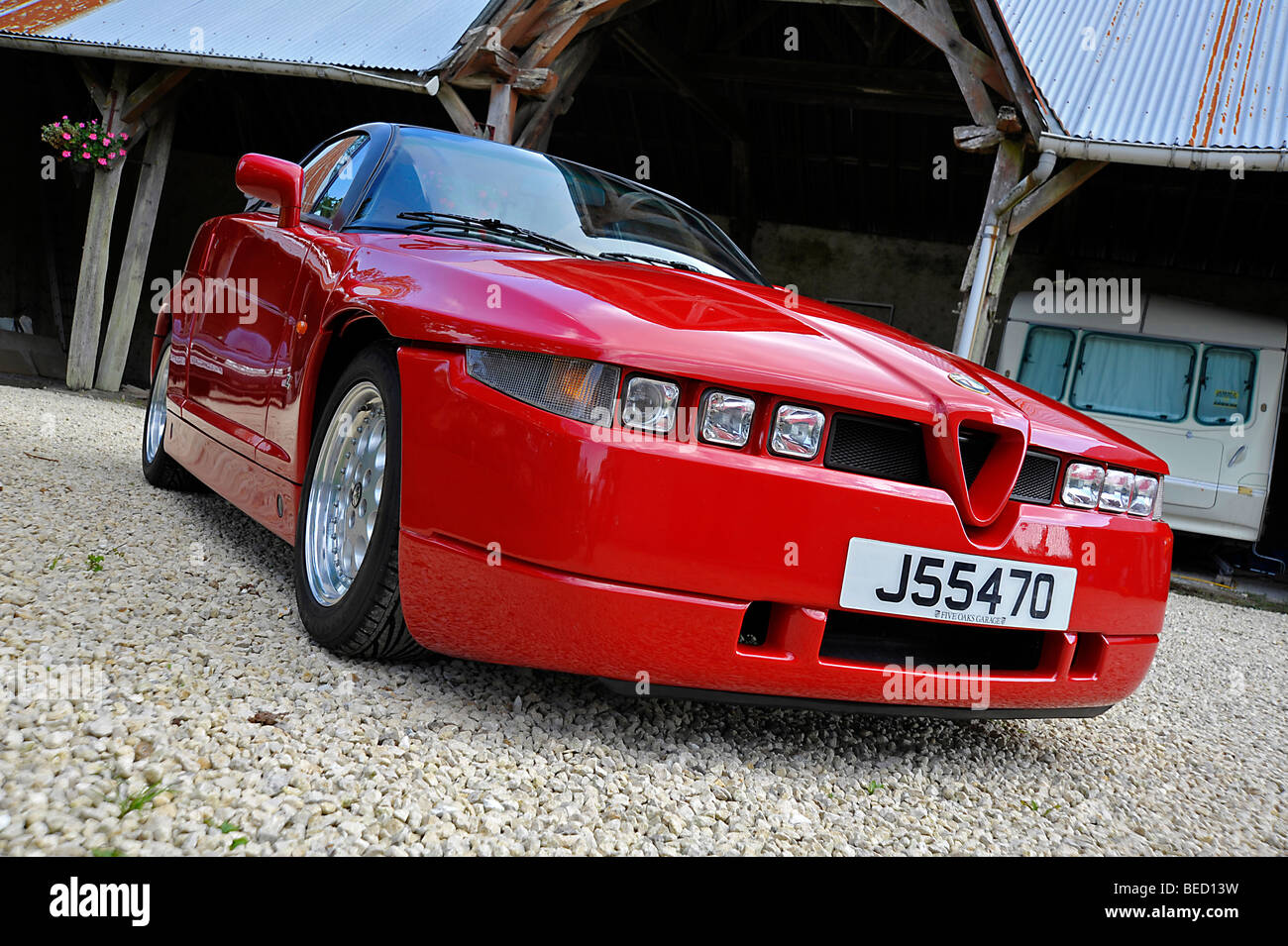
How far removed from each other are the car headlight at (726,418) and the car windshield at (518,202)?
1.01 meters

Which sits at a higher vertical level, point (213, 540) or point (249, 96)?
point (249, 96)

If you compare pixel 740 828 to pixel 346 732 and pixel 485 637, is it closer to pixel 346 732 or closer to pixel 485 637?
pixel 485 637

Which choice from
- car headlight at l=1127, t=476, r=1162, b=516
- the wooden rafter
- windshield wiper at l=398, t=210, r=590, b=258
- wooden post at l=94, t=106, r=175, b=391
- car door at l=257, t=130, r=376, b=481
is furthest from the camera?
wooden post at l=94, t=106, r=175, b=391

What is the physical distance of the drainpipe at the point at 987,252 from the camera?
21.4ft

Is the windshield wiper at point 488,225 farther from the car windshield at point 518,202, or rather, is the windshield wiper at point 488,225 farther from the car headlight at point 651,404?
the car headlight at point 651,404

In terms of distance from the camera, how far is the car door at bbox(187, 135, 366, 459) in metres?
2.85

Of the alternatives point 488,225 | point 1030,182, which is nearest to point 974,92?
point 1030,182

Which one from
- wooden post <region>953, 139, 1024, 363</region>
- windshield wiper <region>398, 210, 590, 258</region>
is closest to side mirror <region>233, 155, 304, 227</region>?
windshield wiper <region>398, 210, 590, 258</region>

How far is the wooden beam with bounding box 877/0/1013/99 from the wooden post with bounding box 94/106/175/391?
24.2ft

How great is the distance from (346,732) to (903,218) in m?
11.9

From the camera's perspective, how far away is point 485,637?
194 centimetres

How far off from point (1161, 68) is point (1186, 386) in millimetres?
2638

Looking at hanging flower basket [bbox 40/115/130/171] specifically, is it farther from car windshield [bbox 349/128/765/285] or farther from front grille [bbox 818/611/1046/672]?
front grille [bbox 818/611/1046/672]
